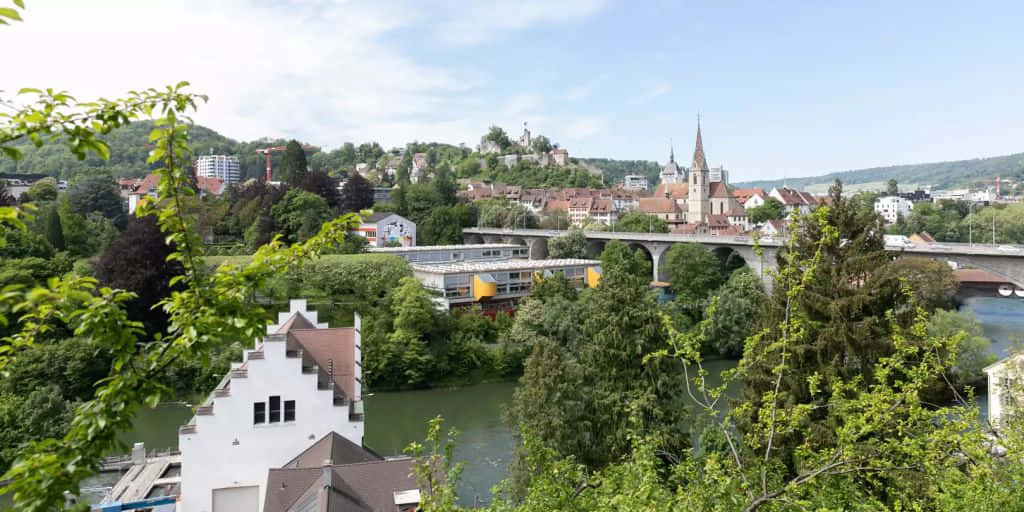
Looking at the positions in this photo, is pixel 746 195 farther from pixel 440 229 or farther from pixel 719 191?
pixel 440 229

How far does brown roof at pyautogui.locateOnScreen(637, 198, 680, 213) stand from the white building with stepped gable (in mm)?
69244

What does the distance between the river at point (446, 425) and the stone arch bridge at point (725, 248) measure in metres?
3.91

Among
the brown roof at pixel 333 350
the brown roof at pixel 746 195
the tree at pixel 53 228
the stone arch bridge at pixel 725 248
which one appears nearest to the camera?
the brown roof at pixel 333 350

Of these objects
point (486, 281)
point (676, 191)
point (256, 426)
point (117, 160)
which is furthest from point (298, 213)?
point (117, 160)

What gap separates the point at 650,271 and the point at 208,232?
101 feet

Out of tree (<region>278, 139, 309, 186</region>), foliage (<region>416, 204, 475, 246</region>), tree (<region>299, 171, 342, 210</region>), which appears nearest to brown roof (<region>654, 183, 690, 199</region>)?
foliage (<region>416, 204, 475, 246</region>)

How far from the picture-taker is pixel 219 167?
385ft

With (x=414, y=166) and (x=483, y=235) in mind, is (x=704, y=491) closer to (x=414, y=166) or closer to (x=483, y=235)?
(x=483, y=235)

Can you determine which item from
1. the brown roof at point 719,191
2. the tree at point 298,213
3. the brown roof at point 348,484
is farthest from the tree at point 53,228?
the brown roof at point 719,191

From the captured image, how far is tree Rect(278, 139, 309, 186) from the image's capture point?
58031 mm

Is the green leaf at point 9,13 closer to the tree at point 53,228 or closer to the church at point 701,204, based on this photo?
the tree at point 53,228

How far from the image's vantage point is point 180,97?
10.5ft

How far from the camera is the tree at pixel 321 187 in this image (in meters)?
52.8

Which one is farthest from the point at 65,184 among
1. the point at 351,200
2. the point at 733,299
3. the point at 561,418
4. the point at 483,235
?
the point at 561,418
